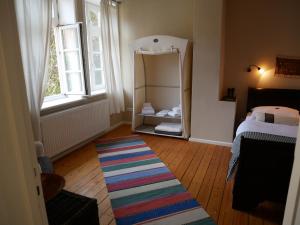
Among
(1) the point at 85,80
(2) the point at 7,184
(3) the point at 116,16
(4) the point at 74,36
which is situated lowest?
→ (2) the point at 7,184

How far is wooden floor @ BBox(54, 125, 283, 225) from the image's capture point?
6.77 feet

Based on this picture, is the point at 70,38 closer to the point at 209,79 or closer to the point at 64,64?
the point at 64,64

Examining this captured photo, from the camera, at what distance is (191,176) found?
2744 millimetres

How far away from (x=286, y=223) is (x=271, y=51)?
351 cm

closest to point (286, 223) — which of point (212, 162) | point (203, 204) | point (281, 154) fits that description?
point (281, 154)

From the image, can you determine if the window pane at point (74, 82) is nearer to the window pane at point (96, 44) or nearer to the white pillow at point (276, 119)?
the window pane at point (96, 44)

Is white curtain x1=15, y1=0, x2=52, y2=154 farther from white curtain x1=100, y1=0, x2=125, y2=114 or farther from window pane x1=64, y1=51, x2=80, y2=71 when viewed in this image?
white curtain x1=100, y1=0, x2=125, y2=114

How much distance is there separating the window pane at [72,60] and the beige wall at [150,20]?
1294 millimetres

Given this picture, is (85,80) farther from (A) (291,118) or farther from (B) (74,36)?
(A) (291,118)

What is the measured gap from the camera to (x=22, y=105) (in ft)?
2.56

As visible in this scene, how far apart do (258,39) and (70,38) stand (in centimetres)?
307

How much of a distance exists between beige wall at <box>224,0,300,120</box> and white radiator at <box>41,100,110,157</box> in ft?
7.69

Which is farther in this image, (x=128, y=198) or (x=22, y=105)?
(x=128, y=198)

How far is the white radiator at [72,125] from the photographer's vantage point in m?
2.92
